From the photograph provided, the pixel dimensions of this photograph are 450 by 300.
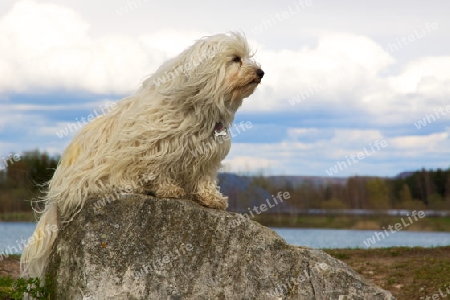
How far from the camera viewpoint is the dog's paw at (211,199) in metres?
7.14

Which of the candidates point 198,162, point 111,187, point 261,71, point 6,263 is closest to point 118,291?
point 111,187

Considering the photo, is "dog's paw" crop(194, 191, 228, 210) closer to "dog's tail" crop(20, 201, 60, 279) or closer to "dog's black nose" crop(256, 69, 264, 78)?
"dog's black nose" crop(256, 69, 264, 78)

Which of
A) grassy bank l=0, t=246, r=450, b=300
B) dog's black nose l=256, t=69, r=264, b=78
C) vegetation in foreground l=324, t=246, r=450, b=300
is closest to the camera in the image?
dog's black nose l=256, t=69, r=264, b=78

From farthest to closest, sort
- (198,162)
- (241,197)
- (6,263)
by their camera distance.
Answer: (241,197)
(6,263)
(198,162)

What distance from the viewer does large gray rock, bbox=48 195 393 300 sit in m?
6.73

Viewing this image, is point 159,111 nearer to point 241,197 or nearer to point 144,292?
point 144,292

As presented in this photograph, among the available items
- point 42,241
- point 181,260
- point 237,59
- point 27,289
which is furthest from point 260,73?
point 27,289

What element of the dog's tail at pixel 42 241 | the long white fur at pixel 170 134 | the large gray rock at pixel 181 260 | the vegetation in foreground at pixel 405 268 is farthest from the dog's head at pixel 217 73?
the vegetation in foreground at pixel 405 268

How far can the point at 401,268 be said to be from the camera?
40.3 ft

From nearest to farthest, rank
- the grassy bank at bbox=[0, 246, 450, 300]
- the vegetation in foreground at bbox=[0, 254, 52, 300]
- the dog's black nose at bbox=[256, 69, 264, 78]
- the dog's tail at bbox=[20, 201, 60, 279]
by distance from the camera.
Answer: the dog's black nose at bbox=[256, 69, 264, 78]
the vegetation in foreground at bbox=[0, 254, 52, 300]
the dog's tail at bbox=[20, 201, 60, 279]
the grassy bank at bbox=[0, 246, 450, 300]

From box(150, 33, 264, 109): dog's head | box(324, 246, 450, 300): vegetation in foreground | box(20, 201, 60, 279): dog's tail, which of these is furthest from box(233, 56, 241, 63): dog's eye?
box(324, 246, 450, 300): vegetation in foreground

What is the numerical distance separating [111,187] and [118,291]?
1.10 meters

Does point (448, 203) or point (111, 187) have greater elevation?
point (448, 203)

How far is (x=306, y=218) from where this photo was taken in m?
38.8
